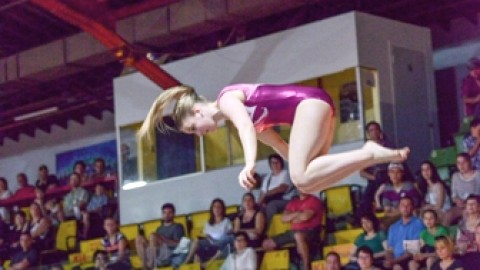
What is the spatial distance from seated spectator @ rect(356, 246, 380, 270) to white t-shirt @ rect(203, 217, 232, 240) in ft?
7.28

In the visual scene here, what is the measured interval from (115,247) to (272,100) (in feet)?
23.5

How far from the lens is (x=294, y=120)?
5.93 meters

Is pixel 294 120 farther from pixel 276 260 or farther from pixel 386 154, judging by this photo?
pixel 276 260

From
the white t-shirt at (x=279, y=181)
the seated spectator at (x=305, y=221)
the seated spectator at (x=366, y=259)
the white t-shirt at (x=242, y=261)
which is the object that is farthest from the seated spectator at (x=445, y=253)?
the white t-shirt at (x=279, y=181)

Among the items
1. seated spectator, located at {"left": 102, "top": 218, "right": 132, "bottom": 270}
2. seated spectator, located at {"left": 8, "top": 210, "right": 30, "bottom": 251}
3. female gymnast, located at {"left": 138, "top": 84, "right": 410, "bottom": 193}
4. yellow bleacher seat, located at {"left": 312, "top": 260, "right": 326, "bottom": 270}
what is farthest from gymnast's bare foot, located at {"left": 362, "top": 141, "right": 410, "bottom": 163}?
seated spectator, located at {"left": 8, "top": 210, "right": 30, "bottom": 251}

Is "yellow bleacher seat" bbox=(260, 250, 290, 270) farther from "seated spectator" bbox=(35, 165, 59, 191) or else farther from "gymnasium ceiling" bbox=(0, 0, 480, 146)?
"seated spectator" bbox=(35, 165, 59, 191)

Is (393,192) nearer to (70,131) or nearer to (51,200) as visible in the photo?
(51,200)

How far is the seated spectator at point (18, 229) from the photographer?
46.8 feet

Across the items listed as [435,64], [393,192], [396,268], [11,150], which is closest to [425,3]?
[435,64]

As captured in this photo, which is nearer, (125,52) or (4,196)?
(125,52)

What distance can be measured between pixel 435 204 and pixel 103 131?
915 centimetres

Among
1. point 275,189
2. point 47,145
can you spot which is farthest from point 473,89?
point 47,145

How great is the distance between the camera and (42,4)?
13352 mm

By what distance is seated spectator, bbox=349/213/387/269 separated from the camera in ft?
32.4
